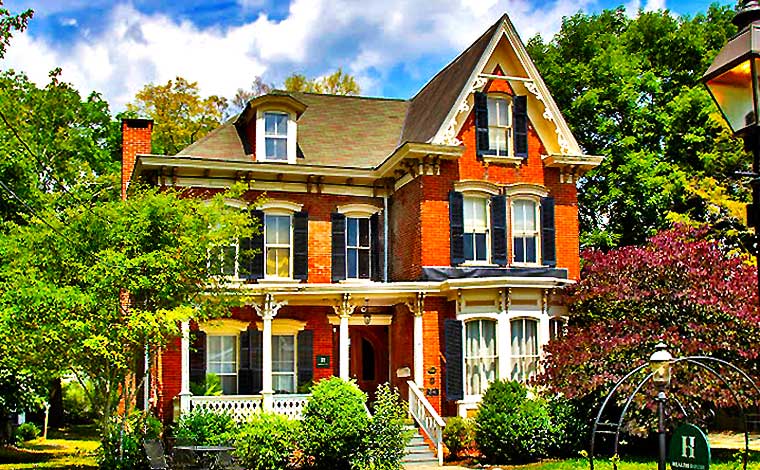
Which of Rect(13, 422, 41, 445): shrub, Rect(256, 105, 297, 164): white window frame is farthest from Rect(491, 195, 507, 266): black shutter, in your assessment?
Rect(13, 422, 41, 445): shrub

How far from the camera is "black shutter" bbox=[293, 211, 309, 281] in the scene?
946 inches

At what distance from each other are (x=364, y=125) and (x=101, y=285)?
12.4 meters

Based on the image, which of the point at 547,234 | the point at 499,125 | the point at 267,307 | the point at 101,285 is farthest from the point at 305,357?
the point at 499,125

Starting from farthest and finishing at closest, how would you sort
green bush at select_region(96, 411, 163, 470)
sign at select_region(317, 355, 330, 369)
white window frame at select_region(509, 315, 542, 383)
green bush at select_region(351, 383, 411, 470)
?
sign at select_region(317, 355, 330, 369), white window frame at select_region(509, 315, 542, 383), green bush at select_region(351, 383, 411, 470), green bush at select_region(96, 411, 163, 470)

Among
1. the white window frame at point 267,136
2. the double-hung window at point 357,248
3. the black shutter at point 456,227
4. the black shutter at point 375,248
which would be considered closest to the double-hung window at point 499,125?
the black shutter at point 456,227

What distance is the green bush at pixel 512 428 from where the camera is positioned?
19547 millimetres

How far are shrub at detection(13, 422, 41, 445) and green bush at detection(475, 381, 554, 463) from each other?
50.5 feet

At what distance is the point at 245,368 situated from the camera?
22516 millimetres

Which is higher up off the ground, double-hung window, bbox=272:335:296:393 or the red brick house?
the red brick house

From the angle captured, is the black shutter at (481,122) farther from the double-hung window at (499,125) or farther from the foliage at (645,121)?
the foliage at (645,121)

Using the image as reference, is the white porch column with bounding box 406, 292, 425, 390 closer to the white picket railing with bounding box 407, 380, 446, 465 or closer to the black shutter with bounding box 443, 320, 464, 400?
the white picket railing with bounding box 407, 380, 446, 465

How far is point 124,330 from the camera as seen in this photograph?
16703 mm

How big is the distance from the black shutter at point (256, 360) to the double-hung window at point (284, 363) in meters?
0.56

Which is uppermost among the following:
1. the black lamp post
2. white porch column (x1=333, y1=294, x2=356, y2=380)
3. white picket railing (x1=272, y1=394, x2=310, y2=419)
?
the black lamp post
